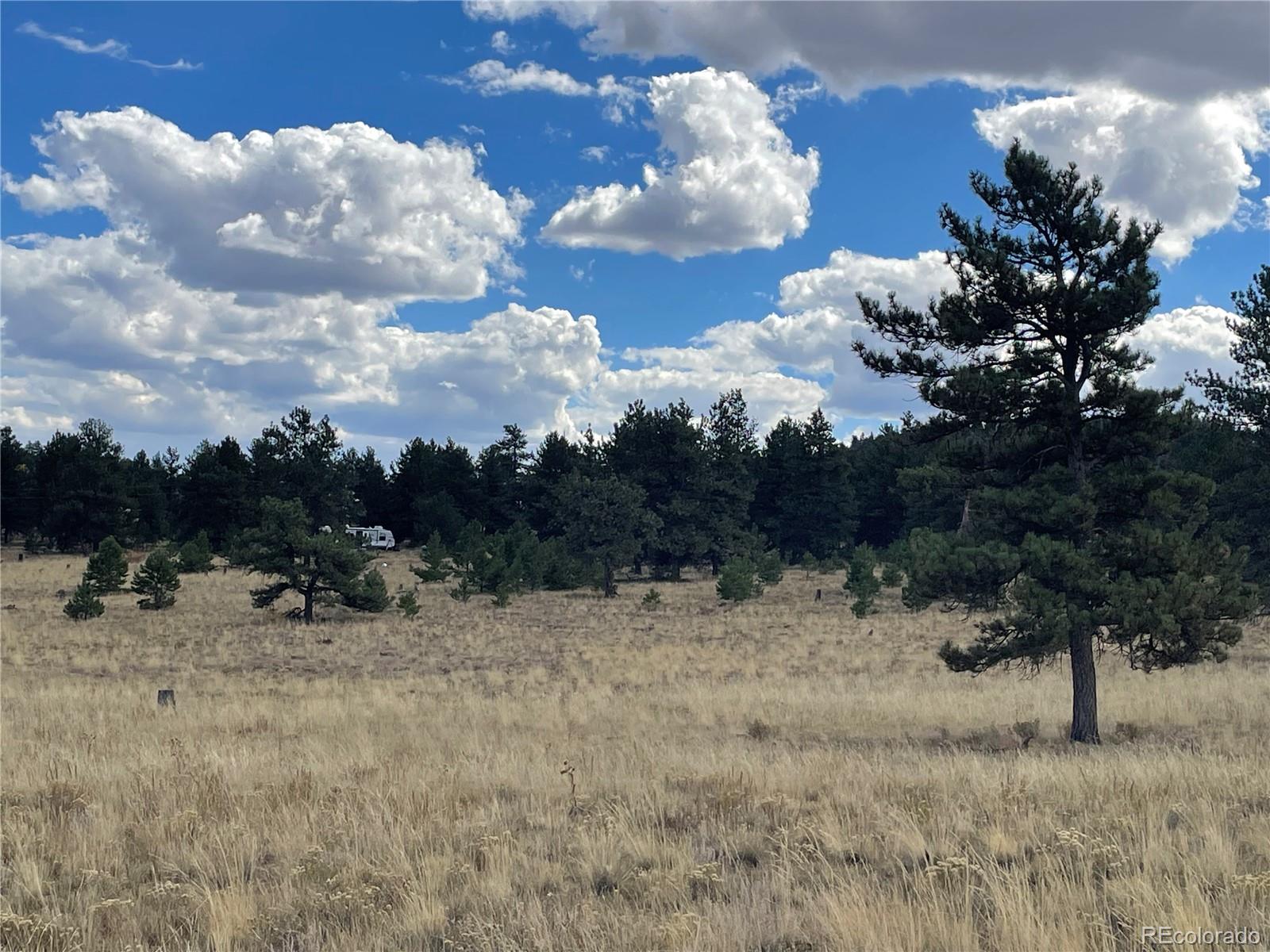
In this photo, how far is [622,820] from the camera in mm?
7348

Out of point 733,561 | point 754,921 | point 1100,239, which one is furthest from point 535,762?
point 733,561

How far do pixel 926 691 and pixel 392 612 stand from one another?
75.3 ft

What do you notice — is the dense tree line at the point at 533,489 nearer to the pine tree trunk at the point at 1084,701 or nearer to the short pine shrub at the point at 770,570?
the short pine shrub at the point at 770,570

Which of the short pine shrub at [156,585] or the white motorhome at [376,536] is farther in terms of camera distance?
the white motorhome at [376,536]

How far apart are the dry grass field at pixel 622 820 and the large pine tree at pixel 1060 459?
5.33ft

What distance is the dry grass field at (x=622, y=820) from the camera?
5.20 m

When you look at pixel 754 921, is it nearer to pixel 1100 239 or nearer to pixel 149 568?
pixel 1100 239

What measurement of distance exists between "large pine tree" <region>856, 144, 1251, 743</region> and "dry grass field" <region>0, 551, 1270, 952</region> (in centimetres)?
162
